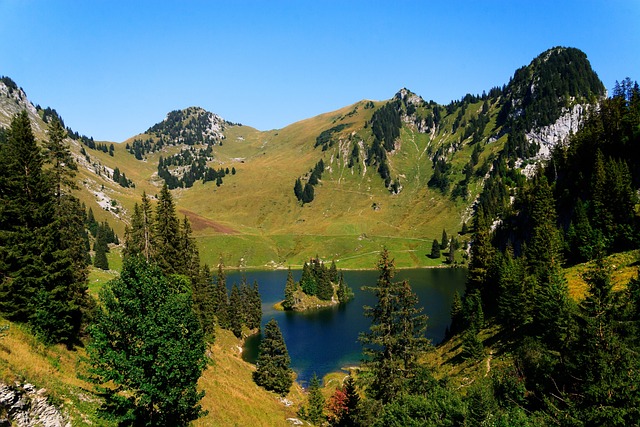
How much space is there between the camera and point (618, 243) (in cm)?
7519

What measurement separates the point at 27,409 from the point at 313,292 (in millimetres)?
136511

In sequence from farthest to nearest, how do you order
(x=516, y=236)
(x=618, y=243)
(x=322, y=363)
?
(x=516, y=236) < (x=322, y=363) < (x=618, y=243)

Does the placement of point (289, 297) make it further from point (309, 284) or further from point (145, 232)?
point (145, 232)

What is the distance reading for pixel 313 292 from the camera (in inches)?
5989

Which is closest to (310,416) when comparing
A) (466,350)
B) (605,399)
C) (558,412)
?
(466,350)

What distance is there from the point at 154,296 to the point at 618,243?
281ft

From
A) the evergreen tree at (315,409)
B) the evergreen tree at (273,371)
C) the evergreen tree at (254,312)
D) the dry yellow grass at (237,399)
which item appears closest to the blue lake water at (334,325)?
the evergreen tree at (254,312)

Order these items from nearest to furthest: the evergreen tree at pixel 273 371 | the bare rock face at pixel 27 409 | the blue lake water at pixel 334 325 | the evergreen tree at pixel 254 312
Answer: the bare rock face at pixel 27 409
the evergreen tree at pixel 273 371
the blue lake water at pixel 334 325
the evergreen tree at pixel 254 312

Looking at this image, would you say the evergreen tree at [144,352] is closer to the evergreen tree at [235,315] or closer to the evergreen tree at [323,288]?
the evergreen tree at [235,315]

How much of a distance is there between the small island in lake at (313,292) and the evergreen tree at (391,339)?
11253 centimetres

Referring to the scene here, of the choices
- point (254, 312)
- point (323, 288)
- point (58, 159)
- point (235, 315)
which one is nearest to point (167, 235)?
point (58, 159)

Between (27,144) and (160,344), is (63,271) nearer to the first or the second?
(27,144)

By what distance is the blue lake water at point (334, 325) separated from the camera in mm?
91812

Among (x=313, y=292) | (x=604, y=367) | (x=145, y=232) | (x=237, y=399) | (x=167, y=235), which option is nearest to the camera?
(x=604, y=367)
